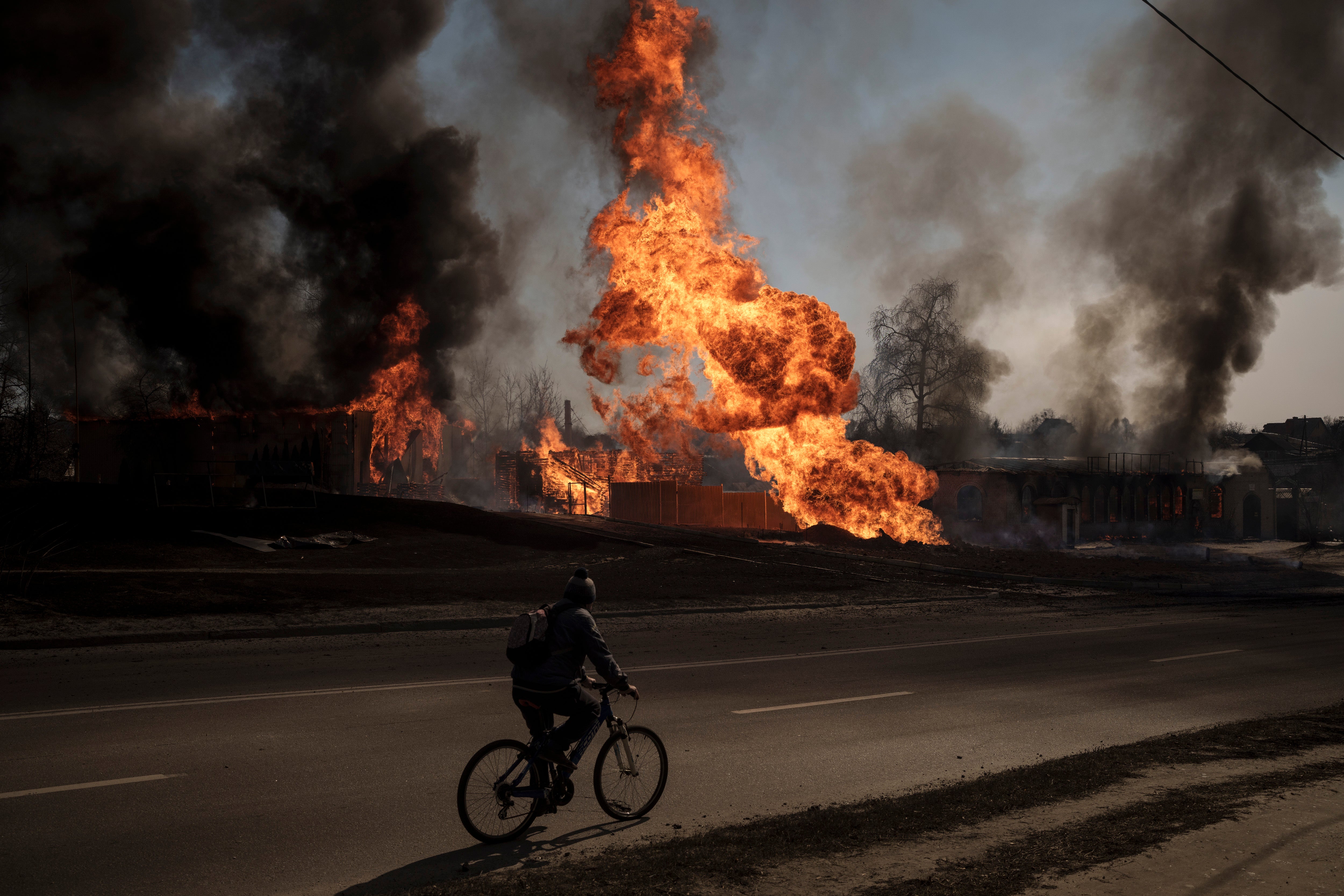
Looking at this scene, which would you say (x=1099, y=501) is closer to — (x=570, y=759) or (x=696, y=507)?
(x=696, y=507)

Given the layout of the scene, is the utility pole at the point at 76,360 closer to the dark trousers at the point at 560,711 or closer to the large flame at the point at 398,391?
the large flame at the point at 398,391

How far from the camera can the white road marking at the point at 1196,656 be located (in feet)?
41.2

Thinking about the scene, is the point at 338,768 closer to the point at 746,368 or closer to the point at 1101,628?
the point at 1101,628

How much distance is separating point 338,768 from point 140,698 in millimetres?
3775

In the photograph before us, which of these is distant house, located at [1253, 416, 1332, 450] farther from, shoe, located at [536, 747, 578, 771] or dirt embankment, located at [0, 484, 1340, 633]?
shoe, located at [536, 747, 578, 771]

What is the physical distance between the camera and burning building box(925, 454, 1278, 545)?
43.8m

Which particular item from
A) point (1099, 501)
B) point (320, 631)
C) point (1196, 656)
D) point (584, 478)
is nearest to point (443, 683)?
point (320, 631)

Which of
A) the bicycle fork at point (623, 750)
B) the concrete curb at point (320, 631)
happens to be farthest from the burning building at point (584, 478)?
the bicycle fork at point (623, 750)

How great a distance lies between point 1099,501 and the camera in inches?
2002

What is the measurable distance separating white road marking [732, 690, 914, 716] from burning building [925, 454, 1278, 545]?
112 ft

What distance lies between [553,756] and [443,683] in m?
5.43

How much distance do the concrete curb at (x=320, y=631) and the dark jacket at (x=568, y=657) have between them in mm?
8038

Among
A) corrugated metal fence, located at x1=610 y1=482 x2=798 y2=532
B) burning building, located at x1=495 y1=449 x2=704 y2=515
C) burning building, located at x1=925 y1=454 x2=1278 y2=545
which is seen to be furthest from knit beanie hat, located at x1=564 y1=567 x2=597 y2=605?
burning building, located at x1=495 y1=449 x2=704 y2=515

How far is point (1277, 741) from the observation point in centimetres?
741
